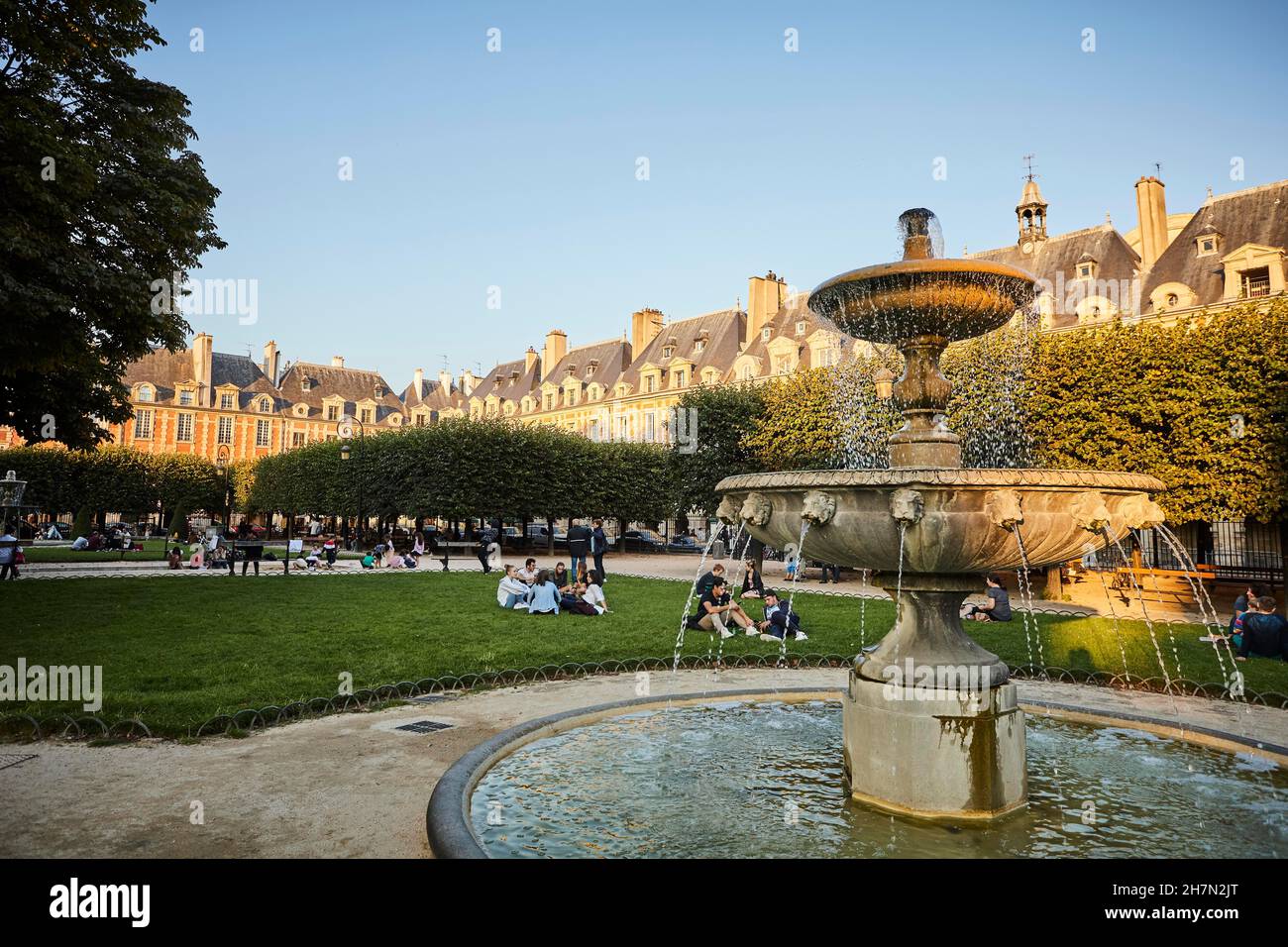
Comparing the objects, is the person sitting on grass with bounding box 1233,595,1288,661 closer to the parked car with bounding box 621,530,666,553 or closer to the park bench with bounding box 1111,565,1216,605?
the park bench with bounding box 1111,565,1216,605

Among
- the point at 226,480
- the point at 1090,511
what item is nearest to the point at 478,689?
the point at 1090,511

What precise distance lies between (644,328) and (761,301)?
499 inches

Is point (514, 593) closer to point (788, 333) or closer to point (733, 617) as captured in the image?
point (733, 617)

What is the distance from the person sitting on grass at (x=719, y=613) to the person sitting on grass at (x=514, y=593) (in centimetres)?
366

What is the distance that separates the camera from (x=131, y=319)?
1245 cm

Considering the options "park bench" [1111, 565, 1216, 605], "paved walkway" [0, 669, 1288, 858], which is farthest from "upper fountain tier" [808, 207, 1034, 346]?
"park bench" [1111, 565, 1216, 605]

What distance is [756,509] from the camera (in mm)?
5316

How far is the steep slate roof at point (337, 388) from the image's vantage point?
80.3 meters

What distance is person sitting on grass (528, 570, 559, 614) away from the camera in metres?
14.2

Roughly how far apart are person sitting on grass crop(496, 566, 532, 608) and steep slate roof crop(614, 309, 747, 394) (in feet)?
135

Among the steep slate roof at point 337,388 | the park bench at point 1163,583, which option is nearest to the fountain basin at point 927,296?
the park bench at point 1163,583

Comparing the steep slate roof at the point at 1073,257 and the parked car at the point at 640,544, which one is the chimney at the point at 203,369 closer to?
the parked car at the point at 640,544
